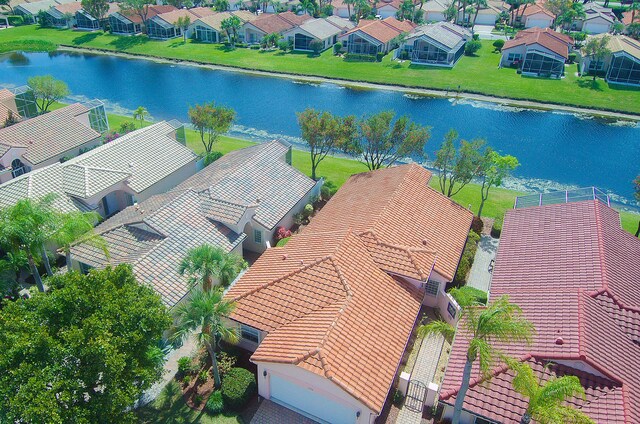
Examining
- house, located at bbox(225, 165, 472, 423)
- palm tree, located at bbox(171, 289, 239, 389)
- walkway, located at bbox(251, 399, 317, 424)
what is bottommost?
walkway, located at bbox(251, 399, 317, 424)

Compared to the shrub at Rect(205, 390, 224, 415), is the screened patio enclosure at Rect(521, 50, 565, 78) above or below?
above

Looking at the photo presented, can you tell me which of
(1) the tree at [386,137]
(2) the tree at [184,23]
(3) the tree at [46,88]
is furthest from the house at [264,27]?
(1) the tree at [386,137]

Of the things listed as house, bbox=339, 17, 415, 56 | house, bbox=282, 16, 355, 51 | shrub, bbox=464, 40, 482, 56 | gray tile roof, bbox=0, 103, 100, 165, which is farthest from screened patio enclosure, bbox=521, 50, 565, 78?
gray tile roof, bbox=0, 103, 100, 165

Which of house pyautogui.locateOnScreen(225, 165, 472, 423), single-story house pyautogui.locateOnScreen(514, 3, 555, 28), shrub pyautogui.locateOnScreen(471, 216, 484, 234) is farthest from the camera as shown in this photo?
single-story house pyautogui.locateOnScreen(514, 3, 555, 28)

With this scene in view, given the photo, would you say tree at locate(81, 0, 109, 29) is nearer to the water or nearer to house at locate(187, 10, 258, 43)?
house at locate(187, 10, 258, 43)

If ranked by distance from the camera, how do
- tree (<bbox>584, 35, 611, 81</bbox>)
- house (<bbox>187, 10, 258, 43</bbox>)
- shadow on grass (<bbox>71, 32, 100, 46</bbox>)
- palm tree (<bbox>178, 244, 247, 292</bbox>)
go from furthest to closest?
shadow on grass (<bbox>71, 32, 100, 46</bbox>) < house (<bbox>187, 10, 258, 43</bbox>) < tree (<bbox>584, 35, 611, 81</bbox>) < palm tree (<bbox>178, 244, 247, 292</bbox>)

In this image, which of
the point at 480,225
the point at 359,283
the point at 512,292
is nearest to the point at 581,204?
the point at 480,225

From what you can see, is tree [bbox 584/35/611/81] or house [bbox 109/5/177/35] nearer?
tree [bbox 584/35/611/81]

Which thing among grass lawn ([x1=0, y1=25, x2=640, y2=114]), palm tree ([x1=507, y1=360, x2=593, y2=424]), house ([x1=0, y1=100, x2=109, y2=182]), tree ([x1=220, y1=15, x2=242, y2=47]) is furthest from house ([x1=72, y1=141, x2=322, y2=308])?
tree ([x1=220, y1=15, x2=242, y2=47])
